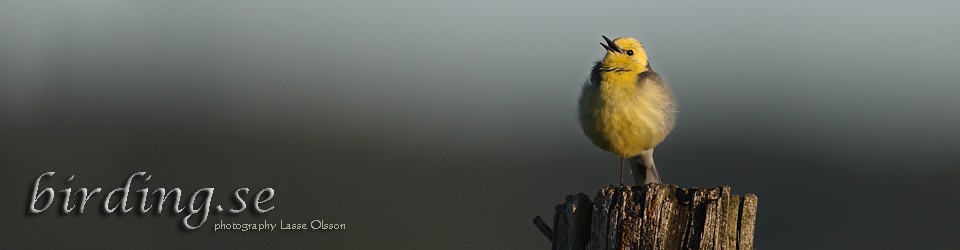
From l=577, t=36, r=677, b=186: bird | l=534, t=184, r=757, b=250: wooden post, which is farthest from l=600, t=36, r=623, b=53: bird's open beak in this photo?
l=534, t=184, r=757, b=250: wooden post

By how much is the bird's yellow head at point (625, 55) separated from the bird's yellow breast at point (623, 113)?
138mm

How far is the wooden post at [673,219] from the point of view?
6074 millimetres

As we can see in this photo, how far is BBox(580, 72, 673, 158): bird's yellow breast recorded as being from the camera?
332 inches

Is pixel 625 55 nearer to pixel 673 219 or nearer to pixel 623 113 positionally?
pixel 623 113

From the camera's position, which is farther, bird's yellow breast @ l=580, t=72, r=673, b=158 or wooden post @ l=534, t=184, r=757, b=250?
bird's yellow breast @ l=580, t=72, r=673, b=158

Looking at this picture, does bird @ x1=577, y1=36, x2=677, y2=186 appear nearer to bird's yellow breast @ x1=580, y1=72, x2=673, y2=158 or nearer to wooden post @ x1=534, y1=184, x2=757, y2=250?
bird's yellow breast @ x1=580, y1=72, x2=673, y2=158

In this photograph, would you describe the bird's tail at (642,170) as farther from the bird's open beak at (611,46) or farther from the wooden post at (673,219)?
the wooden post at (673,219)

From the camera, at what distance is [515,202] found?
22391 millimetres

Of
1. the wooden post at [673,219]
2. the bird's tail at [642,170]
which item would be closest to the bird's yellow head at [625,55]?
the bird's tail at [642,170]

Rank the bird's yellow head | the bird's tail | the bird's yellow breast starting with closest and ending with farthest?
the bird's yellow breast, the bird's yellow head, the bird's tail

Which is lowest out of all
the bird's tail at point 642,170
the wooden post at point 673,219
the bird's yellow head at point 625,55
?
the wooden post at point 673,219

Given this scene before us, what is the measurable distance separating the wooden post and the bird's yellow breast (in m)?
2.17

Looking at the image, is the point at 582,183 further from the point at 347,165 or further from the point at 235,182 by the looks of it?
the point at 235,182

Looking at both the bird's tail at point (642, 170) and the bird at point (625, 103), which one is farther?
the bird's tail at point (642, 170)
